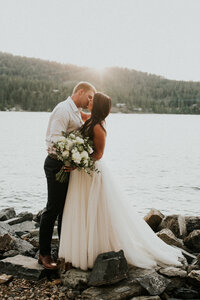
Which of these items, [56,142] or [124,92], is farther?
[124,92]

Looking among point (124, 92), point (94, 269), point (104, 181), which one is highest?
point (124, 92)

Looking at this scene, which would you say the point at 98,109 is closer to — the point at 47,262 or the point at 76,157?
the point at 76,157

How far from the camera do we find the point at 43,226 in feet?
18.1

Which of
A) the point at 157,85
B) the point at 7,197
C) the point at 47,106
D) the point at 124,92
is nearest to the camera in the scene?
the point at 7,197

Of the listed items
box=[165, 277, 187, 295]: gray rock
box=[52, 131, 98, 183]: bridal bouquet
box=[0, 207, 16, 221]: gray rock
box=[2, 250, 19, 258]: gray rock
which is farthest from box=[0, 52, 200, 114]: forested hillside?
box=[165, 277, 187, 295]: gray rock

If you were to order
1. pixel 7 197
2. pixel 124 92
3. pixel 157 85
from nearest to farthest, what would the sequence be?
pixel 7 197
pixel 124 92
pixel 157 85

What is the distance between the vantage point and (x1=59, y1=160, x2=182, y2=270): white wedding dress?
5.34 meters

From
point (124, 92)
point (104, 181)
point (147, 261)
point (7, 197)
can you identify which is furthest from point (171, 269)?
point (124, 92)

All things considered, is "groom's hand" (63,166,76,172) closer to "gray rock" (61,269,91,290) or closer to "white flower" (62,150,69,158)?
"white flower" (62,150,69,158)

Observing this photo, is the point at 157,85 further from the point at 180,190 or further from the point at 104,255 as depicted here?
the point at 104,255

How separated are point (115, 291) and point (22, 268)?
4.88 ft

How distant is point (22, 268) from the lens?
17.9ft

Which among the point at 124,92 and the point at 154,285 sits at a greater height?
the point at 124,92

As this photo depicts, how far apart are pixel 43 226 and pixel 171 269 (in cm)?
196
